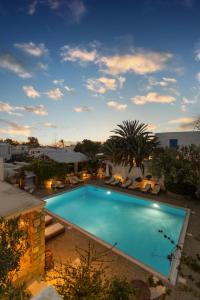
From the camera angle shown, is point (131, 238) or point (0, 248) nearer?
point (0, 248)

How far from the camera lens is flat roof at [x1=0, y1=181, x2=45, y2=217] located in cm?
558

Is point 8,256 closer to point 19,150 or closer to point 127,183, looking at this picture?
point 127,183

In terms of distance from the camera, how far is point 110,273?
7227 mm

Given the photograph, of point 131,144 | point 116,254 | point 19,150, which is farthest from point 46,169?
point 19,150

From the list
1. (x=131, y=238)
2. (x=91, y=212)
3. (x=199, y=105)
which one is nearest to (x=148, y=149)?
(x=199, y=105)

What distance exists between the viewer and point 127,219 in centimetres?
1416

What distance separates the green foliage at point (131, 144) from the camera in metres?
22.9

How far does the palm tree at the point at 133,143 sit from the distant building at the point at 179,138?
114 centimetres

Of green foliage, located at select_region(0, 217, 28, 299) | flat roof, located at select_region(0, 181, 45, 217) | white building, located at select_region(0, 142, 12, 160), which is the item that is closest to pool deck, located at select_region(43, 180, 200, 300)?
flat roof, located at select_region(0, 181, 45, 217)

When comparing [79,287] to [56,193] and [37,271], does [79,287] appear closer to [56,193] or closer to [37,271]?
[37,271]

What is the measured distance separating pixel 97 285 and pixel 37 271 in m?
3.96

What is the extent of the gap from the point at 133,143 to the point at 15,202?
1941 cm

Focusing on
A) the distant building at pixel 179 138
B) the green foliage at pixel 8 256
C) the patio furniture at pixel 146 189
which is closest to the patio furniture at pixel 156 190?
the patio furniture at pixel 146 189

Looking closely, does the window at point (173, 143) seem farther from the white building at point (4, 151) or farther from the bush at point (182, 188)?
the white building at point (4, 151)
